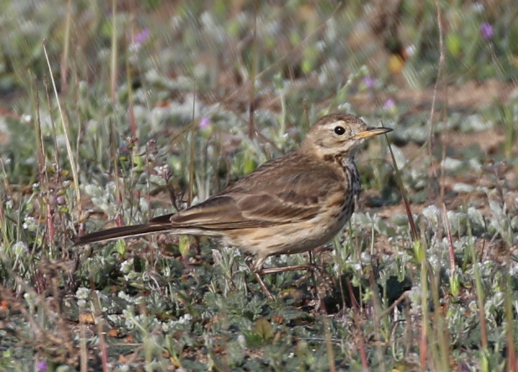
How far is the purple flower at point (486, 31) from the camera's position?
881 centimetres

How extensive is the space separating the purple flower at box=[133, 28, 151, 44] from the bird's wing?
11.5 ft

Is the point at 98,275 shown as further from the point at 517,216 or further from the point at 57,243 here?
the point at 517,216

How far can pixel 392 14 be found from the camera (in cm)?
916

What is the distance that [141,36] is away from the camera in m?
9.30

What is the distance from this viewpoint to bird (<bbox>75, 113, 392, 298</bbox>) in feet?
18.3

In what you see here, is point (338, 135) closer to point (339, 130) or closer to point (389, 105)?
point (339, 130)

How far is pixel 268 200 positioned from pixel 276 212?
79 mm

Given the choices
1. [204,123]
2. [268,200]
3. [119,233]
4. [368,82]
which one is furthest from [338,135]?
[368,82]

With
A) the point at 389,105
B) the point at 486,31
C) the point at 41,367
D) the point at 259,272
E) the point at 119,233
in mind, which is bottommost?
the point at 41,367

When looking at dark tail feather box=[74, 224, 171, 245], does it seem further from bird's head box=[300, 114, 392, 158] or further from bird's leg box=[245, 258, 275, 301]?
bird's head box=[300, 114, 392, 158]

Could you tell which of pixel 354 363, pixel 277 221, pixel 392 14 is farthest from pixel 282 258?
pixel 392 14

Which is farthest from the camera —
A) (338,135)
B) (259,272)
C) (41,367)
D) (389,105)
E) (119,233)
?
(389,105)

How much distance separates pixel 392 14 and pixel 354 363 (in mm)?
5199

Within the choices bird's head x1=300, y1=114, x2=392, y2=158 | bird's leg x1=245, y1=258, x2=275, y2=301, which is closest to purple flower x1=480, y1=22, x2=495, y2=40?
bird's head x1=300, y1=114, x2=392, y2=158
